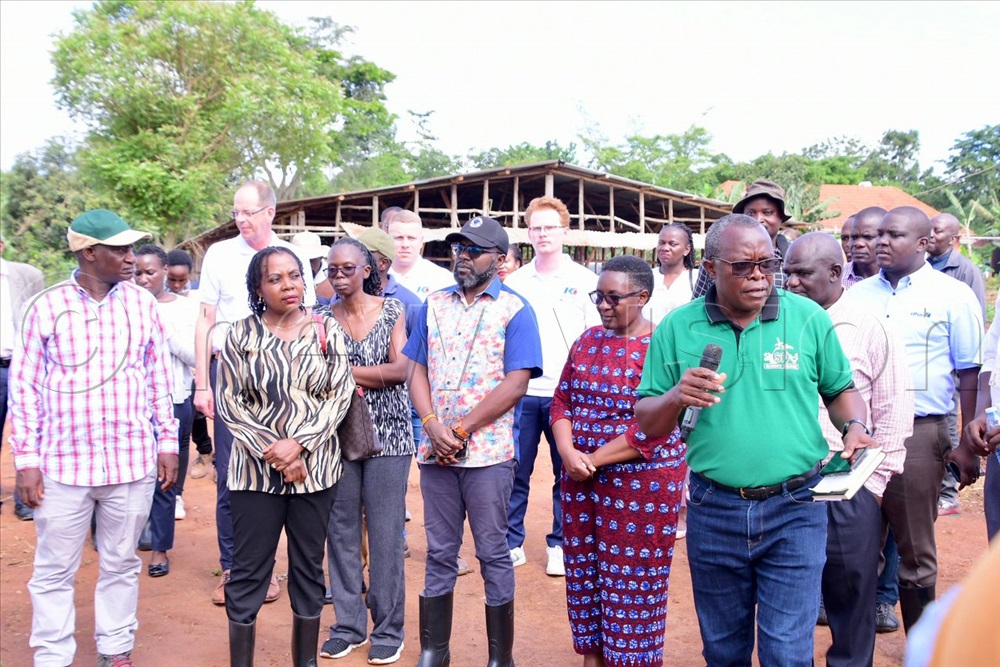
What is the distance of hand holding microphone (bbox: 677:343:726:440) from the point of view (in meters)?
2.65

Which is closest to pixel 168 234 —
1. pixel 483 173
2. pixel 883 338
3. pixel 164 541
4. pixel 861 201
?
pixel 483 173

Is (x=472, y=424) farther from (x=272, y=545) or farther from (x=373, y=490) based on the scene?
(x=272, y=545)

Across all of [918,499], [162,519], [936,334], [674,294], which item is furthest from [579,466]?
[162,519]

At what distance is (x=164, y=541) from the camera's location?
588cm

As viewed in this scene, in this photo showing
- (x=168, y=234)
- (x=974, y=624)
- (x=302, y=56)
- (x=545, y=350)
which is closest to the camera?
(x=974, y=624)

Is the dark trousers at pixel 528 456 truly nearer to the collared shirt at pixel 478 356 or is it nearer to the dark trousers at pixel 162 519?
the collared shirt at pixel 478 356

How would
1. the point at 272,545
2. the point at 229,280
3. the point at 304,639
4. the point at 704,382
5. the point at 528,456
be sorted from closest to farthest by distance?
1. the point at 704,382
2. the point at 272,545
3. the point at 304,639
4. the point at 229,280
5. the point at 528,456

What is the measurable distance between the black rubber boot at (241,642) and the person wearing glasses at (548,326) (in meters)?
2.24

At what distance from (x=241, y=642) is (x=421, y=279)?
3418 millimetres

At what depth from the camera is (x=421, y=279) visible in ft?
22.0

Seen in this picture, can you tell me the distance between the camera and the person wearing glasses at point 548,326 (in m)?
5.64

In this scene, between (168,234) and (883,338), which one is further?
(168,234)

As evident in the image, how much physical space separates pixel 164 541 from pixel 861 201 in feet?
135

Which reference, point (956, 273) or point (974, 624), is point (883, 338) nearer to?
point (974, 624)
